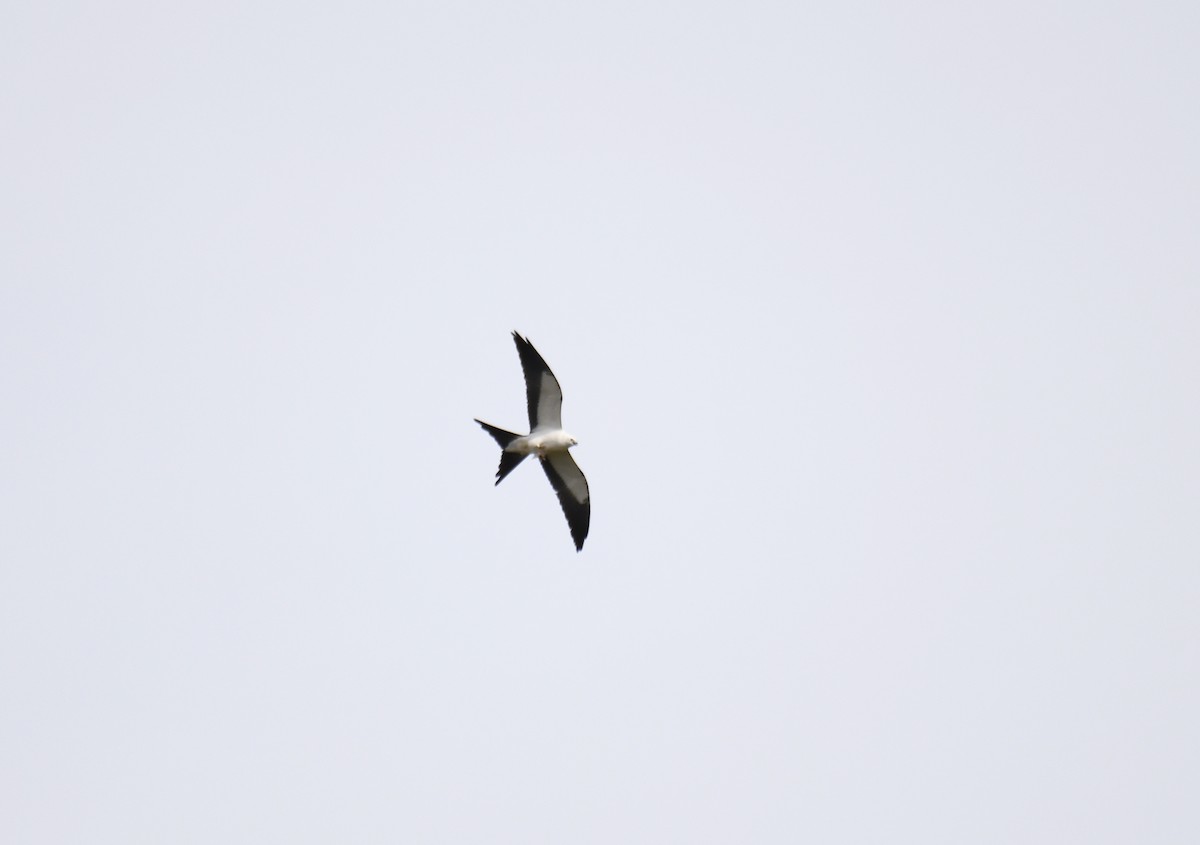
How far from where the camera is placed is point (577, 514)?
62.8 ft

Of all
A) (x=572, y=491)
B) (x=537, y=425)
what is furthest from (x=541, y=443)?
(x=572, y=491)

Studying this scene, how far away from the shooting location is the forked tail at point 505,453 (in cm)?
1794

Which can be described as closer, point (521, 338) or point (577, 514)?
point (521, 338)

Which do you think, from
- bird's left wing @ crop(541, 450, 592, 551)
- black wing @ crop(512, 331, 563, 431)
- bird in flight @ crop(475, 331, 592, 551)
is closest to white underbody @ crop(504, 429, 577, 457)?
bird in flight @ crop(475, 331, 592, 551)

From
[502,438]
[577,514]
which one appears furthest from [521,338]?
[577,514]

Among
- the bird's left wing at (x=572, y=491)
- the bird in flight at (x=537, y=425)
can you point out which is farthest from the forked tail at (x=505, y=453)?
the bird's left wing at (x=572, y=491)

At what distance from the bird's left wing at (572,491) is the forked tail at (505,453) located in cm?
82

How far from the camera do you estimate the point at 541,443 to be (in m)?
18.1

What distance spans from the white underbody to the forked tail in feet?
0.19

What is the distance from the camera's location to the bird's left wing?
18938 millimetres

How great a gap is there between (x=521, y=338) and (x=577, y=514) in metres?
3.03

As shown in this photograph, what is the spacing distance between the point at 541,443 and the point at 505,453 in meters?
0.56

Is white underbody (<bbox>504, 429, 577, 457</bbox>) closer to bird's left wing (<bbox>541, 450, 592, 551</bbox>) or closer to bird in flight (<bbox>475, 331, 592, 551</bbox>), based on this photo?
bird in flight (<bbox>475, 331, 592, 551</bbox>)

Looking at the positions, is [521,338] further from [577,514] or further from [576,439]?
[577,514]
